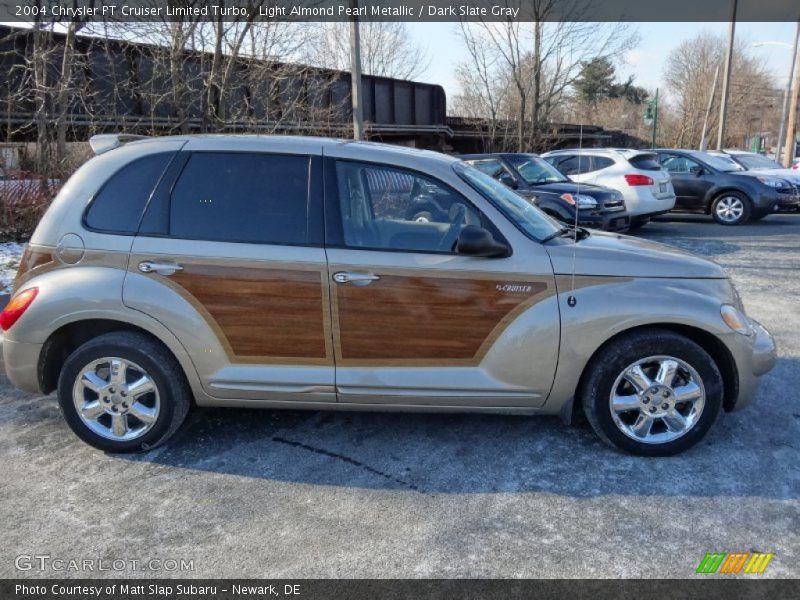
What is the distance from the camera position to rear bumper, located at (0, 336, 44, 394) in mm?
3627

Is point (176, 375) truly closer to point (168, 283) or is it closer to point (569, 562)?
point (168, 283)

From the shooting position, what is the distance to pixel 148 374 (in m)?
3.58

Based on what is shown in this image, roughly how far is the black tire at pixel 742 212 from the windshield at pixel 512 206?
11.2m

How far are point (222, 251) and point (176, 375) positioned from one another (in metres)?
Answer: 0.79

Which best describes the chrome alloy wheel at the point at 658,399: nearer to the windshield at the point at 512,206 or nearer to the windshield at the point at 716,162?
the windshield at the point at 512,206

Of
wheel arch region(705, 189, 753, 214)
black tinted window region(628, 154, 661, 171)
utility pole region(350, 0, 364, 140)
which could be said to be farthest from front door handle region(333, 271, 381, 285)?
wheel arch region(705, 189, 753, 214)

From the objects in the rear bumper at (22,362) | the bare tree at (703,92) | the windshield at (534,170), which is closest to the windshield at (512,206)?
the rear bumper at (22,362)

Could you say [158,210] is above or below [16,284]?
above

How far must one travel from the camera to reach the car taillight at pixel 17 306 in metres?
3.59

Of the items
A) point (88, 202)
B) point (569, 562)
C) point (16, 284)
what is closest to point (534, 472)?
point (569, 562)

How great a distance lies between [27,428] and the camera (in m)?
4.05

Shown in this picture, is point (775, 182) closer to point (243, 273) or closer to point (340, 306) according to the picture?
point (340, 306)

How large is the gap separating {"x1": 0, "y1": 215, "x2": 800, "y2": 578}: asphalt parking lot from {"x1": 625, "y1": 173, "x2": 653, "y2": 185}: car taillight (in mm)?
7996

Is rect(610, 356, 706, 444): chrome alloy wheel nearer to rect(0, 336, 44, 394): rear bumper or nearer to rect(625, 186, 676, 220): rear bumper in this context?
rect(0, 336, 44, 394): rear bumper
